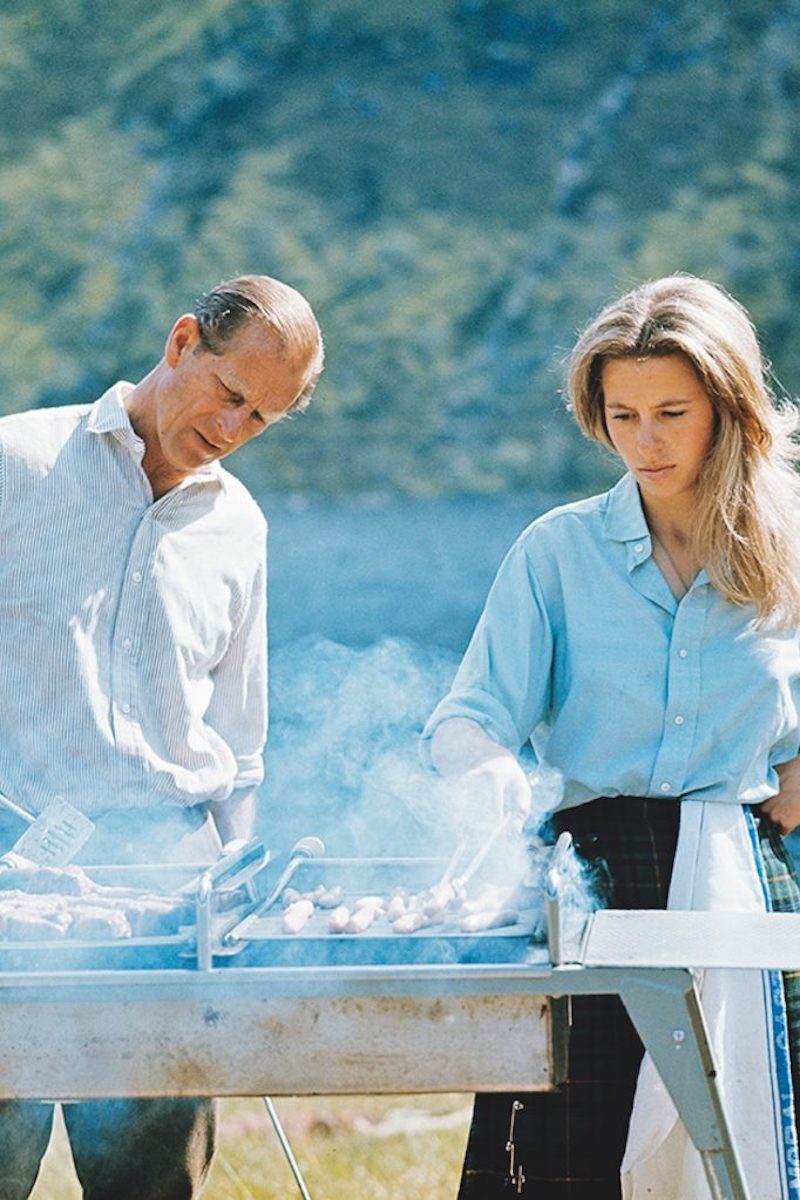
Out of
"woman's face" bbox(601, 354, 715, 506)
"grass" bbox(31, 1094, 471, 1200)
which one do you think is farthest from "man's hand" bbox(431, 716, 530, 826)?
"grass" bbox(31, 1094, 471, 1200)

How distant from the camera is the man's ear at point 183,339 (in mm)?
3125

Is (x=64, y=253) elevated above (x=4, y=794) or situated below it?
below

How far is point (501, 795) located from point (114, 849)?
2.80 feet

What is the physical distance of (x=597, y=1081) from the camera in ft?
8.97

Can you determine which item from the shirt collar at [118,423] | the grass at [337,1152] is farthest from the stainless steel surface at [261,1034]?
the grass at [337,1152]

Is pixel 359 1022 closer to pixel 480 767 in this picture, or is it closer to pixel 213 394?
pixel 480 767

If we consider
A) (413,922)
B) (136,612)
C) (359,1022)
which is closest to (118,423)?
(136,612)

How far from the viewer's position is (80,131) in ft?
35.2

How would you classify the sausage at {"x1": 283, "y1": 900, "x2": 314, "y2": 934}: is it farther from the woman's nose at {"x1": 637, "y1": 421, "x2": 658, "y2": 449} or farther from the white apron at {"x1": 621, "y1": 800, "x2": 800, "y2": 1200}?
the woman's nose at {"x1": 637, "y1": 421, "x2": 658, "y2": 449}

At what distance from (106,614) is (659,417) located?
114 centimetres

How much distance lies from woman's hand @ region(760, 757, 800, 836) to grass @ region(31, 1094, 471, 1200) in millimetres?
1575

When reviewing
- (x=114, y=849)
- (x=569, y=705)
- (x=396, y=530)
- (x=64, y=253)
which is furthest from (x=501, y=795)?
(x=64, y=253)

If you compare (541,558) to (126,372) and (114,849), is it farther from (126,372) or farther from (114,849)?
(126,372)

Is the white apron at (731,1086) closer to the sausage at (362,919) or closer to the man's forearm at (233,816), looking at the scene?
the sausage at (362,919)
